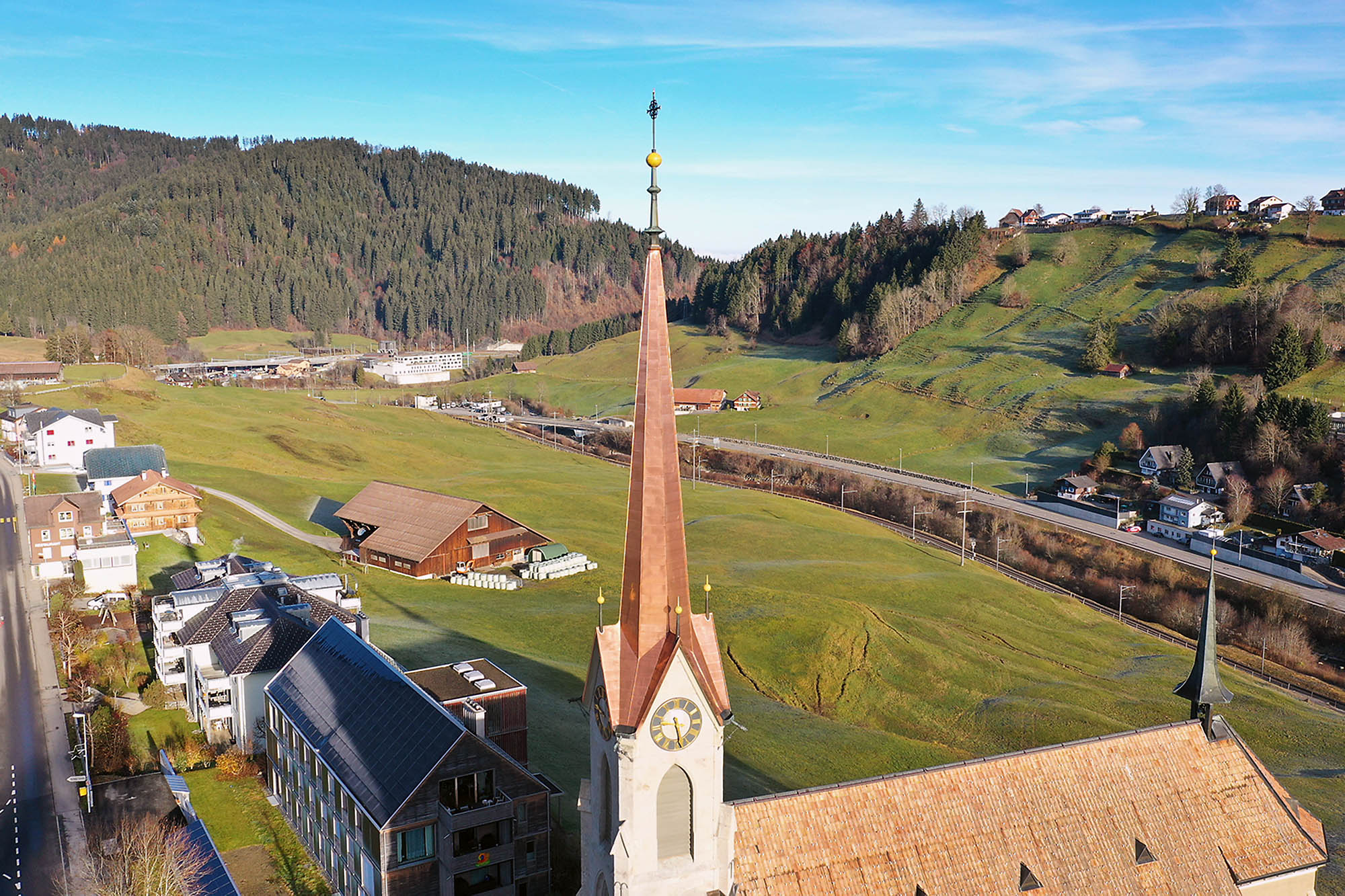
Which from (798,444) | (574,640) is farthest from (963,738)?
(798,444)

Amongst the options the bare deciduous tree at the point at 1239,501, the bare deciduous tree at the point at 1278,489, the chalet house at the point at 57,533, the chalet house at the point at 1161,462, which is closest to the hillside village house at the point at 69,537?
the chalet house at the point at 57,533

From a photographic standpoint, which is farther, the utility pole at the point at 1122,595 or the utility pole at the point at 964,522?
the utility pole at the point at 964,522

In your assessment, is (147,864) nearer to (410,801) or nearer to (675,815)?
(410,801)

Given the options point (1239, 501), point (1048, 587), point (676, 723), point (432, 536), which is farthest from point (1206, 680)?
point (1239, 501)

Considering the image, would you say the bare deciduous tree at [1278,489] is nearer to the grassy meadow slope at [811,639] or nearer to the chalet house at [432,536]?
the grassy meadow slope at [811,639]

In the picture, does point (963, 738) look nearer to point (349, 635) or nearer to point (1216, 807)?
point (1216, 807)

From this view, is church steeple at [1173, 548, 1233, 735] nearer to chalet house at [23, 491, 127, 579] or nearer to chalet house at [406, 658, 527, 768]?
chalet house at [406, 658, 527, 768]

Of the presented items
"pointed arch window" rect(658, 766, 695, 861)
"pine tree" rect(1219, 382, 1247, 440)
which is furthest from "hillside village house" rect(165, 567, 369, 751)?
"pine tree" rect(1219, 382, 1247, 440)
